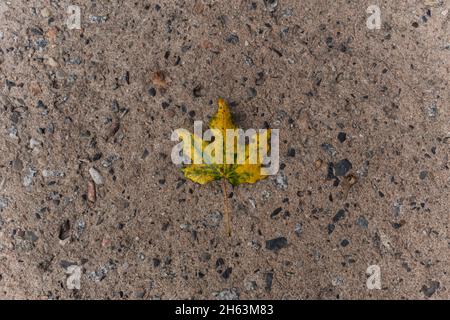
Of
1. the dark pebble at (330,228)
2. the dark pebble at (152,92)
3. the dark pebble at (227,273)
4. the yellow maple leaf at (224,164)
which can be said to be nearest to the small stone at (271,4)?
the yellow maple leaf at (224,164)

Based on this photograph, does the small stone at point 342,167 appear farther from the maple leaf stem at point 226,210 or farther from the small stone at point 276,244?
the maple leaf stem at point 226,210

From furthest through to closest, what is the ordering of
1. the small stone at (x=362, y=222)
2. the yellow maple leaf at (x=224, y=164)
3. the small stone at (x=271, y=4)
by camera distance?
the small stone at (x=271, y=4) → the small stone at (x=362, y=222) → the yellow maple leaf at (x=224, y=164)

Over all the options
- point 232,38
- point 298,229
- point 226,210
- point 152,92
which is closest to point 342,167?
point 298,229

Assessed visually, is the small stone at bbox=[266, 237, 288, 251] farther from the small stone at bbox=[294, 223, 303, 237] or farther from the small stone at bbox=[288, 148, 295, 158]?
the small stone at bbox=[288, 148, 295, 158]

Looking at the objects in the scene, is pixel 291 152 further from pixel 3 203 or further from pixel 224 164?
pixel 3 203

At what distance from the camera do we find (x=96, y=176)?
2326mm

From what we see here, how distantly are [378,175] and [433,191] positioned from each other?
0.89ft

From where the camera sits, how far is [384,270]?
2.30 metres

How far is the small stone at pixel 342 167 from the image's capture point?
2363 mm

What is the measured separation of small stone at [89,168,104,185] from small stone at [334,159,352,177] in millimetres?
1098

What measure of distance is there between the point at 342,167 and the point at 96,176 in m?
1.15

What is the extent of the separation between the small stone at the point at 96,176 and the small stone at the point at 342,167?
110 centimetres

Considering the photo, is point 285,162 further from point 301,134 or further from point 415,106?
point 415,106
